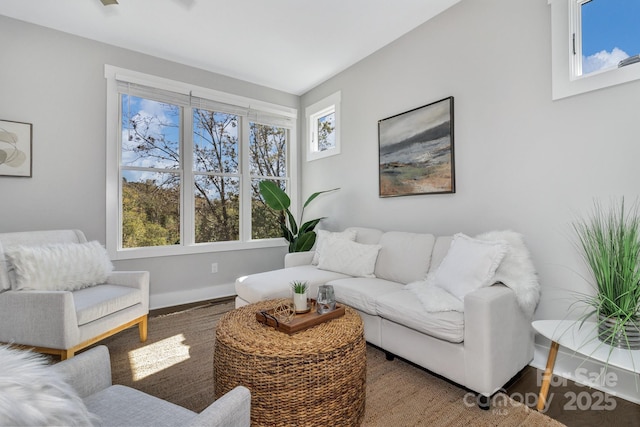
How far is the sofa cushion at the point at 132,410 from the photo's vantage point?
3.05ft

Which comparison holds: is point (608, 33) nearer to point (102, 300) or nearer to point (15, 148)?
point (102, 300)

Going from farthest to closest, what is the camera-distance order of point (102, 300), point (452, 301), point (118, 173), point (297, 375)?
1. point (118, 173)
2. point (102, 300)
3. point (452, 301)
4. point (297, 375)

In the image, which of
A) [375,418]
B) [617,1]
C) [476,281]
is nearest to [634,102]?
[617,1]

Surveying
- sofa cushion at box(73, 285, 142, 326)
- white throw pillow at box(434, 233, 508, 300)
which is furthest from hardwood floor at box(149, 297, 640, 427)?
sofa cushion at box(73, 285, 142, 326)

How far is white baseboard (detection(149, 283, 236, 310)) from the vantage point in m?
3.43

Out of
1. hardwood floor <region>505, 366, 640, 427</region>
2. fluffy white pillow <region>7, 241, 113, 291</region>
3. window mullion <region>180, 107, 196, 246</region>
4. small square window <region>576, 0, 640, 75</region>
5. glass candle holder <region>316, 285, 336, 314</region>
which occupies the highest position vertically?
small square window <region>576, 0, 640, 75</region>

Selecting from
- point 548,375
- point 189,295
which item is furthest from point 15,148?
point 548,375

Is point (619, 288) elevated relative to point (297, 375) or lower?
elevated

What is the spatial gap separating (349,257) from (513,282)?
4.56ft

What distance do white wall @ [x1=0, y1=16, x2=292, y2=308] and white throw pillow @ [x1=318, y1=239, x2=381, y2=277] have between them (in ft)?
6.09

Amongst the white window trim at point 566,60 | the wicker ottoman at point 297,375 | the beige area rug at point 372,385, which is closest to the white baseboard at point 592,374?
the beige area rug at point 372,385

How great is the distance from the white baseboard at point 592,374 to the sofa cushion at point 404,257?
0.92 m

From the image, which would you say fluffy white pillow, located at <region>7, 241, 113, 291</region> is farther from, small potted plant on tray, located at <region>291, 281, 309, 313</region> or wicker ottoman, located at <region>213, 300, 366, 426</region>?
small potted plant on tray, located at <region>291, 281, 309, 313</region>

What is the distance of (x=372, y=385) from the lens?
1.92 metres
